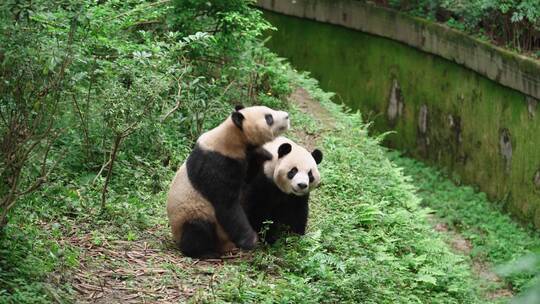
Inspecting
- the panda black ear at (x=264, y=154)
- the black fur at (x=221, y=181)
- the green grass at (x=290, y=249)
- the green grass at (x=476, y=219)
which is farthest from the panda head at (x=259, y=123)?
the green grass at (x=476, y=219)

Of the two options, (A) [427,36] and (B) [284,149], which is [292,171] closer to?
(B) [284,149]

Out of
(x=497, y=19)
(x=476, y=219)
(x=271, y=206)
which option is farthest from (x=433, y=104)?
(x=271, y=206)

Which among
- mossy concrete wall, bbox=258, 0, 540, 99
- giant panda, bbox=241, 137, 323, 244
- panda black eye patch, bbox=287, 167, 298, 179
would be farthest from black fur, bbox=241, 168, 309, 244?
mossy concrete wall, bbox=258, 0, 540, 99

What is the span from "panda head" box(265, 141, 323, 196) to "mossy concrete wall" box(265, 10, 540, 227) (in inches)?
227

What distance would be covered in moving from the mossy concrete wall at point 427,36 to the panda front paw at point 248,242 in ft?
20.1

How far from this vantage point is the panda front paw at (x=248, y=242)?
22.6 feet

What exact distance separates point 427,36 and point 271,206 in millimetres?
7938

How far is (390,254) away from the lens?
8.09m

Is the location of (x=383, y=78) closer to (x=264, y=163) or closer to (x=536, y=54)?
(x=536, y=54)

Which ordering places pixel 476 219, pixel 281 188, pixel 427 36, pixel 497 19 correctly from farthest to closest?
1. pixel 427 36
2. pixel 497 19
3. pixel 476 219
4. pixel 281 188

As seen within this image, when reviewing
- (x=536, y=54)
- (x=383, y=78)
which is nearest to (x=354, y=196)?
(x=536, y=54)

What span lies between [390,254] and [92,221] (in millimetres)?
2641

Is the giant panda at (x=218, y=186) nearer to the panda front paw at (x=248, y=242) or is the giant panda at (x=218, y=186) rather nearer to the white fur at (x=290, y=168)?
the panda front paw at (x=248, y=242)

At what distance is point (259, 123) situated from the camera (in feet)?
22.3
